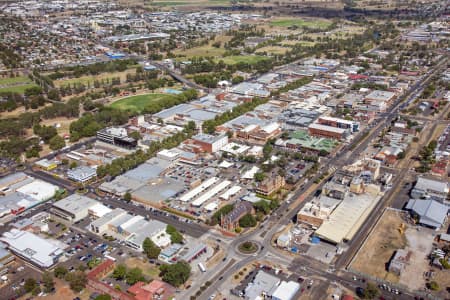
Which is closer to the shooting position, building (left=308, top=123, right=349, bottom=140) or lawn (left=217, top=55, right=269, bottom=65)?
building (left=308, top=123, right=349, bottom=140)

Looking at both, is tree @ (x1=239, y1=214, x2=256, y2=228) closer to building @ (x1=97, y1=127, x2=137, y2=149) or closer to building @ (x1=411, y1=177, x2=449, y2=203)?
building @ (x1=411, y1=177, x2=449, y2=203)

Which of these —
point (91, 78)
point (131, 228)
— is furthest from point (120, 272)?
point (91, 78)

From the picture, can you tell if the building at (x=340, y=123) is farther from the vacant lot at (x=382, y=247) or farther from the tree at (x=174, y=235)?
the tree at (x=174, y=235)

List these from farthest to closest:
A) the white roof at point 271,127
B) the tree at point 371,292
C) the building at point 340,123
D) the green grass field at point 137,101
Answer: the green grass field at point 137,101 < the building at point 340,123 < the white roof at point 271,127 < the tree at point 371,292

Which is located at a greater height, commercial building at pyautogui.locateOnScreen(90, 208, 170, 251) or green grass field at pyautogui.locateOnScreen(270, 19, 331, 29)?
green grass field at pyautogui.locateOnScreen(270, 19, 331, 29)

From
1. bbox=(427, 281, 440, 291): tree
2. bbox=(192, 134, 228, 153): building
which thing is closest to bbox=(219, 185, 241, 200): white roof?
bbox=(192, 134, 228, 153): building

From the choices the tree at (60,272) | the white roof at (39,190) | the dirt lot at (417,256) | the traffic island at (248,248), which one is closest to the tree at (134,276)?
the tree at (60,272)

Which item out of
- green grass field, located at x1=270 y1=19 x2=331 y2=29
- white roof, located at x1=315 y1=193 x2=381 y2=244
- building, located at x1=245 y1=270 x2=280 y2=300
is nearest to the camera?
building, located at x1=245 y1=270 x2=280 y2=300
